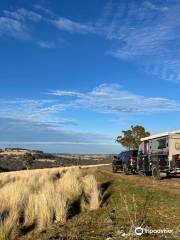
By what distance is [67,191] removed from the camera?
19.7m

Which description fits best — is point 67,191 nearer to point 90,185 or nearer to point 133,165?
point 90,185

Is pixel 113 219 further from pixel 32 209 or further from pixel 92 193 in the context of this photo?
pixel 92 193

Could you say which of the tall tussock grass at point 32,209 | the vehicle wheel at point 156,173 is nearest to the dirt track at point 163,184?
the vehicle wheel at point 156,173

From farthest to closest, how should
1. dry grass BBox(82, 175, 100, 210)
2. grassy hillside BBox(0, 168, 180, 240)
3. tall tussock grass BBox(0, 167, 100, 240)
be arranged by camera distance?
1. dry grass BBox(82, 175, 100, 210)
2. tall tussock grass BBox(0, 167, 100, 240)
3. grassy hillside BBox(0, 168, 180, 240)

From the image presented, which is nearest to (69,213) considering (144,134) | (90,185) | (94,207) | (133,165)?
(94,207)

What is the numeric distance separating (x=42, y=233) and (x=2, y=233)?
4.28 ft

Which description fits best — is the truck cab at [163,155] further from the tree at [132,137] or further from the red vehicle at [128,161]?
the tree at [132,137]

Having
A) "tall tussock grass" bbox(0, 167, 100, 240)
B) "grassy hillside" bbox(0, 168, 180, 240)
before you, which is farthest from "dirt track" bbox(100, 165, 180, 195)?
"tall tussock grass" bbox(0, 167, 100, 240)

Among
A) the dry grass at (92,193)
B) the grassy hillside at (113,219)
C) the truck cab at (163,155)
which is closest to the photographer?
the grassy hillside at (113,219)

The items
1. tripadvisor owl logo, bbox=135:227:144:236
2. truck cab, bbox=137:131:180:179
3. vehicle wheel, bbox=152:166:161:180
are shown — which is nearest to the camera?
tripadvisor owl logo, bbox=135:227:144:236

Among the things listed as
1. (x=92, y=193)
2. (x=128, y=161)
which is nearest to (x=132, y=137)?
(x=128, y=161)

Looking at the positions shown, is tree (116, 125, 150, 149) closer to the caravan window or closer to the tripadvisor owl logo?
the caravan window

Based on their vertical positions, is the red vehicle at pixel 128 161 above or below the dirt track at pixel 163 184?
above

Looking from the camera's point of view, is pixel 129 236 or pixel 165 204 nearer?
pixel 129 236
